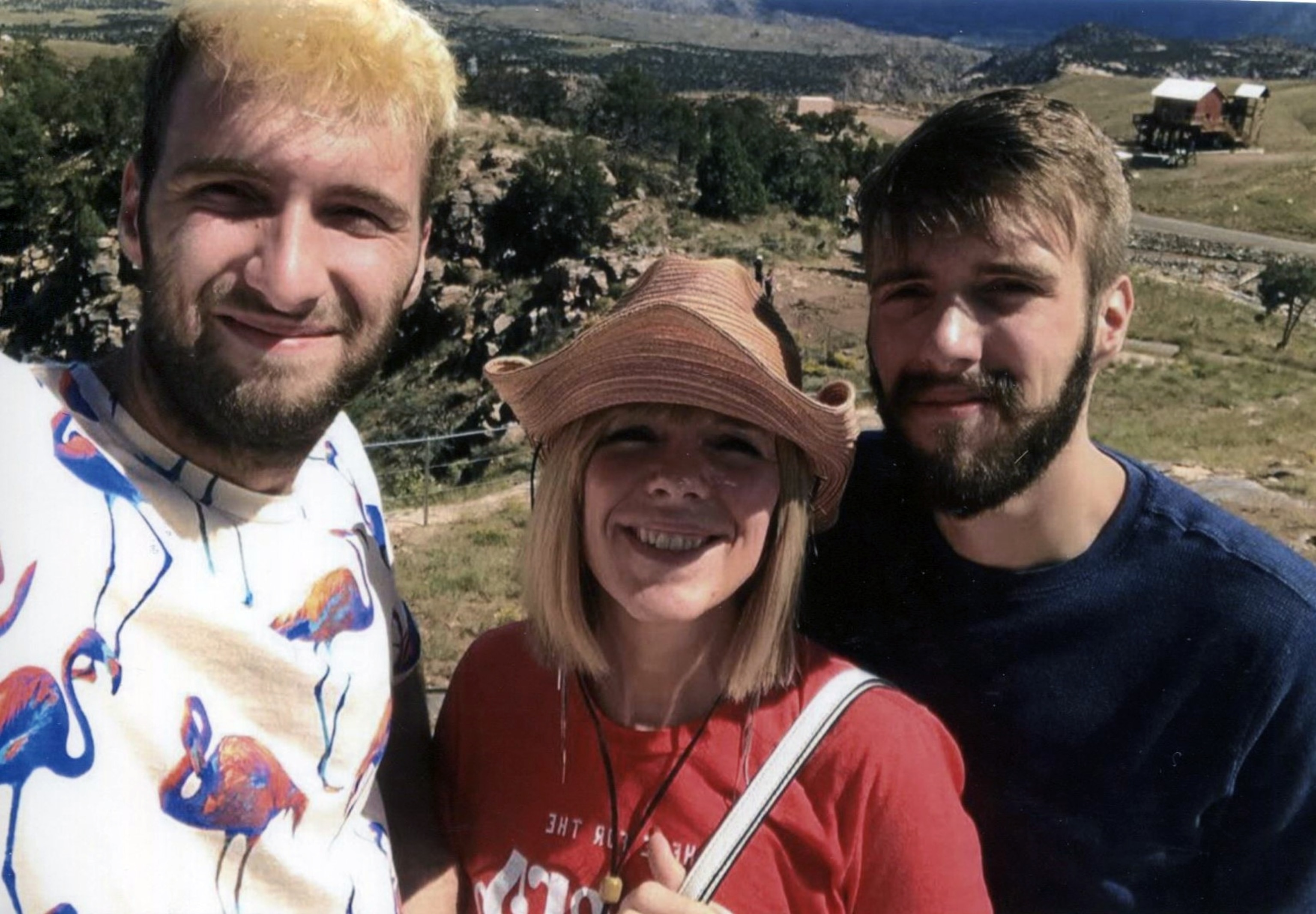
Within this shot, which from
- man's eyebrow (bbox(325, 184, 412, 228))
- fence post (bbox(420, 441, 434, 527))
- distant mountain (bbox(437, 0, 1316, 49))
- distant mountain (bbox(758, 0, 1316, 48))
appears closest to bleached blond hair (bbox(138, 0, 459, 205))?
man's eyebrow (bbox(325, 184, 412, 228))

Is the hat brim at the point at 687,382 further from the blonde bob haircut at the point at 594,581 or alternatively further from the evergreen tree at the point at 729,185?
the evergreen tree at the point at 729,185

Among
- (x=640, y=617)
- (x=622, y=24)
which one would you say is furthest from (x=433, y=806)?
(x=622, y=24)

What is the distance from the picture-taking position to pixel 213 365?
6.02 feet

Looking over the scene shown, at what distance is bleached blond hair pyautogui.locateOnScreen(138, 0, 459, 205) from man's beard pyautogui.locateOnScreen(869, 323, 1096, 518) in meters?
1.10

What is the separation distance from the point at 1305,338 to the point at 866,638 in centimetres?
3371

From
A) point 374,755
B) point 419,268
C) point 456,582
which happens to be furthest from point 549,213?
point 374,755

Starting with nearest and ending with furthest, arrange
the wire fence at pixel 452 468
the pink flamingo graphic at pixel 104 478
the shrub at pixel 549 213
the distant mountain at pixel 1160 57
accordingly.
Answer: the pink flamingo graphic at pixel 104 478
the wire fence at pixel 452 468
the shrub at pixel 549 213
the distant mountain at pixel 1160 57

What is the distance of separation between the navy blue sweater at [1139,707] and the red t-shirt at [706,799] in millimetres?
240

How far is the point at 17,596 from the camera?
1531mm

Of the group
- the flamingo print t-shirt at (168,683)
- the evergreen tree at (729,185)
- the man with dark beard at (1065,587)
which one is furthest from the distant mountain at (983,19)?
the flamingo print t-shirt at (168,683)

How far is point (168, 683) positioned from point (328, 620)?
327 mm

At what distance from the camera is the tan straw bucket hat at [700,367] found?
196 cm

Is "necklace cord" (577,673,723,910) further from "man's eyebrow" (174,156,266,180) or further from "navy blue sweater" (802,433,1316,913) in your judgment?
"man's eyebrow" (174,156,266,180)

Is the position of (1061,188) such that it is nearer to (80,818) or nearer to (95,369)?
(95,369)
